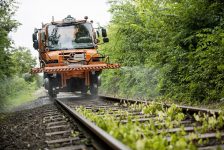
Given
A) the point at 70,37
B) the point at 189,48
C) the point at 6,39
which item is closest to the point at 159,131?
the point at 189,48

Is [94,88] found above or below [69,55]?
below

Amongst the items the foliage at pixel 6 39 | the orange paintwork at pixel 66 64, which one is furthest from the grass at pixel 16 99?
the orange paintwork at pixel 66 64

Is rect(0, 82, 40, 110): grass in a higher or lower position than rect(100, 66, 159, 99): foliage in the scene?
lower

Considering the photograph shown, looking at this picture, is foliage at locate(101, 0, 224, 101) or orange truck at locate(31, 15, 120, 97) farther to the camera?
orange truck at locate(31, 15, 120, 97)

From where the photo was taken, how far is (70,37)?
621 inches

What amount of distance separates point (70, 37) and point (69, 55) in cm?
104

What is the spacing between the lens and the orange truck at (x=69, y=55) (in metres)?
15.0

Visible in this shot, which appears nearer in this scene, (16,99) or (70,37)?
(70,37)

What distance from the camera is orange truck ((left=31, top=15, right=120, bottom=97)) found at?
15.0 meters

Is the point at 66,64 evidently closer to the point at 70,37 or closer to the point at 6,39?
the point at 70,37

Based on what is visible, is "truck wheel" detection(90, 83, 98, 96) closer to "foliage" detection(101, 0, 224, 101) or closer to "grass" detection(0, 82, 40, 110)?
"foliage" detection(101, 0, 224, 101)

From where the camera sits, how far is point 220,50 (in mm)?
8461

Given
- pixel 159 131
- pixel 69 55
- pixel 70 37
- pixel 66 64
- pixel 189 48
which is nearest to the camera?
pixel 159 131

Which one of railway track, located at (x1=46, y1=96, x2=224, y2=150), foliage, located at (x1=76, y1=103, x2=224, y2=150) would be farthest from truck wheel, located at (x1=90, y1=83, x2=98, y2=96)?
railway track, located at (x1=46, y1=96, x2=224, y2=150)
